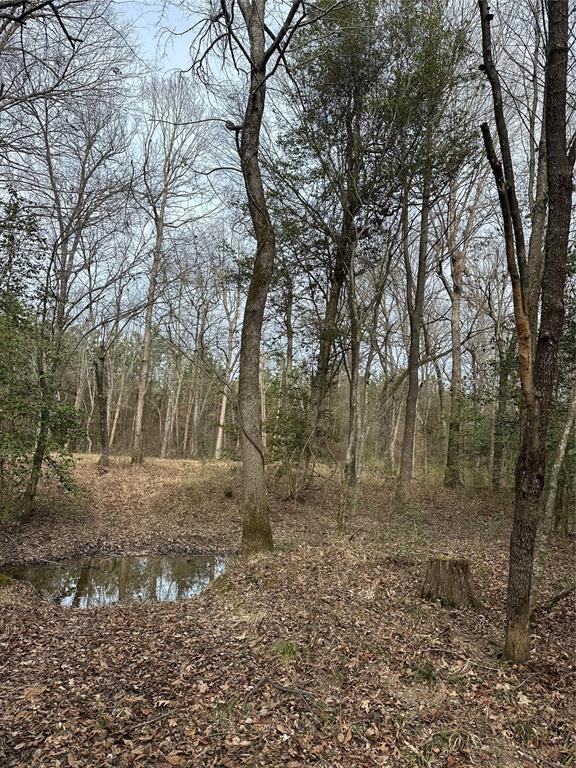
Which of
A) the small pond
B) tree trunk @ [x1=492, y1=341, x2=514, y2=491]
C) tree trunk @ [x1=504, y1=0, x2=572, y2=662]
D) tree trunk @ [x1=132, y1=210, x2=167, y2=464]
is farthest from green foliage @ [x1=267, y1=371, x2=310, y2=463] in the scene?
tree trunk @ [x1=504, y1=0, x2=572, y2=662]

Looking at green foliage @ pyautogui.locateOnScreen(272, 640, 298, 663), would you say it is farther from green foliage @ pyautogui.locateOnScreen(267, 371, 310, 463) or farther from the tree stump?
green foliage @ pyautogui.locateOnScreen(267, 371, 310, 463)

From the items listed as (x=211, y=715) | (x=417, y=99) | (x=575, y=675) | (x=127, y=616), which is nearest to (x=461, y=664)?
(x=575, y=675)

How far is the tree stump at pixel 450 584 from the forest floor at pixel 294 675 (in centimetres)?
15

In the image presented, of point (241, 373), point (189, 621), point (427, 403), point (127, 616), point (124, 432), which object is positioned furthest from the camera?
point (124, 432)

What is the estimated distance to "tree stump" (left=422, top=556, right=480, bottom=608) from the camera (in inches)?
208

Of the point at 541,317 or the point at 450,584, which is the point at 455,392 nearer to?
the point at 450,584

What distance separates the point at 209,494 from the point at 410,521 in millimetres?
5710

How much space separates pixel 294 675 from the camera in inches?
149

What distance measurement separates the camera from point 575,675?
3.88 meters

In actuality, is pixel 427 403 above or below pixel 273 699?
above

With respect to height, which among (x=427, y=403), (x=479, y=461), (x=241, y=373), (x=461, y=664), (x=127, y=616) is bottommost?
(x=127, y=616)

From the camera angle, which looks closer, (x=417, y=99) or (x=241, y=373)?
(x=241, y=373)

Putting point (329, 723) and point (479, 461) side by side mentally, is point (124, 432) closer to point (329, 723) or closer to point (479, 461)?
point (479, 461)

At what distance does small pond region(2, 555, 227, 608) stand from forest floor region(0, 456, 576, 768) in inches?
31.2
